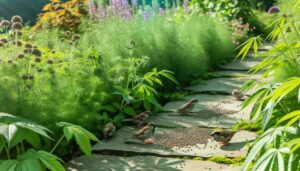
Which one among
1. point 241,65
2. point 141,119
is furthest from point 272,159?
point 241,65

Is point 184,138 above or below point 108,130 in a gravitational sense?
below

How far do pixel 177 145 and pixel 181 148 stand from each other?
6cm

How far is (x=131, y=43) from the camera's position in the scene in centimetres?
492

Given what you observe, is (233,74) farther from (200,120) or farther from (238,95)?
(200,120)

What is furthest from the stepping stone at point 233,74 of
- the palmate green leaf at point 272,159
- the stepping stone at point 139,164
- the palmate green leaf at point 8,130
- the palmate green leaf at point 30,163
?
the palmate green leaf at point 272,159

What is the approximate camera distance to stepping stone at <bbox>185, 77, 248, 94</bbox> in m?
5.70

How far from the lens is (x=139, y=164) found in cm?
352

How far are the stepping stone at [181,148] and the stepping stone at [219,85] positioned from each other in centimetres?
165

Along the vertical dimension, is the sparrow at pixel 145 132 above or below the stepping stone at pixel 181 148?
above

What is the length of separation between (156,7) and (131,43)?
2042mm

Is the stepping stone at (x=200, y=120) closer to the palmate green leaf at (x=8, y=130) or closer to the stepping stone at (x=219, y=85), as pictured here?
the stepping stone at (x=219, y=85)

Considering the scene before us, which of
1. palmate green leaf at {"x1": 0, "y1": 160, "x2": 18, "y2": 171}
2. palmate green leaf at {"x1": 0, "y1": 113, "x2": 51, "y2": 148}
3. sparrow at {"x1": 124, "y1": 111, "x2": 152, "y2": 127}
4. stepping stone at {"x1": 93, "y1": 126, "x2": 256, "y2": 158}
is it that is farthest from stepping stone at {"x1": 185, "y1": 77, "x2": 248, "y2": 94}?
palmate green leaf at {"x1": 0, "y1": 160, "x2": 18, "y2": 171}

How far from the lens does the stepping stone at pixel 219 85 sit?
5.70 meters

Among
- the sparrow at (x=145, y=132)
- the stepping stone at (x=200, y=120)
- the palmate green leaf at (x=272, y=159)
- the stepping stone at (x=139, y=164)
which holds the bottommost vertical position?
the stepping stone at (x=139, y=164)
